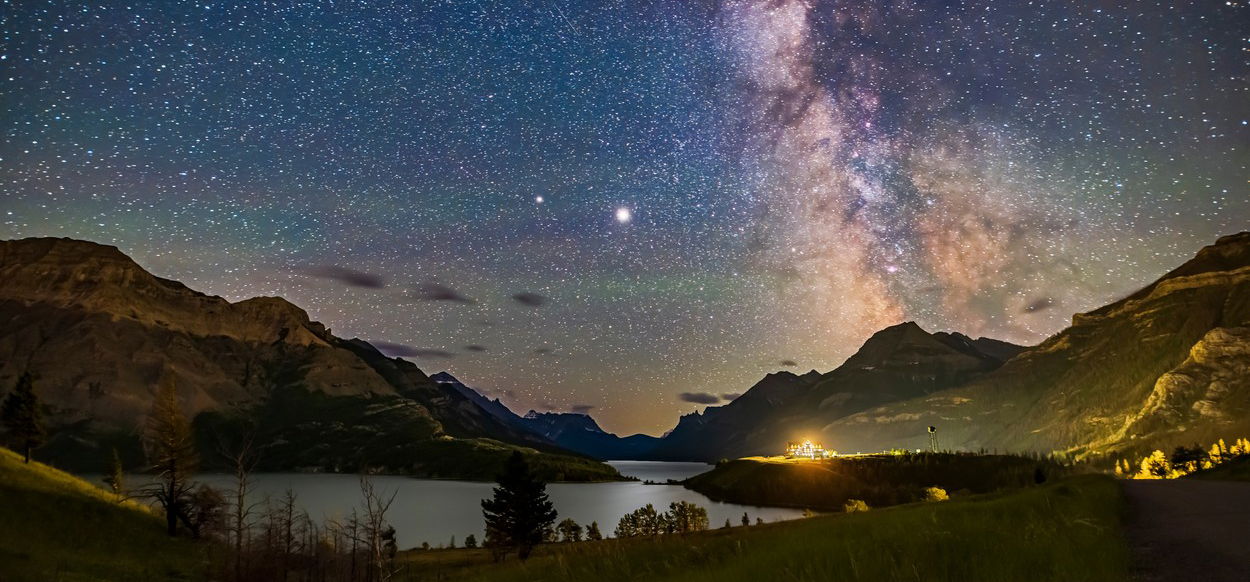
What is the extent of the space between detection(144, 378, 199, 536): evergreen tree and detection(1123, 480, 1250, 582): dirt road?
83.9m

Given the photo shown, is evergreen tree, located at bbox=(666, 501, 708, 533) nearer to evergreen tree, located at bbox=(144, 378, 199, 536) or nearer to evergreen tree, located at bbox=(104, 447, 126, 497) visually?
evergreen tree, located at bbox=(144, 378, 199, 536)

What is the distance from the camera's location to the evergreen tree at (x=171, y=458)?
69750mm

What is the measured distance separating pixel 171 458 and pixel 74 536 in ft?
66.6

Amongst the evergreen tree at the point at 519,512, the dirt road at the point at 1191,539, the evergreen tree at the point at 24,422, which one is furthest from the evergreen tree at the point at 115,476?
the dirt road at the point at 1191,539

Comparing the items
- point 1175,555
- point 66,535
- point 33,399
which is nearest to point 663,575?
point 1175,555

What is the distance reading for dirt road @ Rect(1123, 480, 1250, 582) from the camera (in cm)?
1001

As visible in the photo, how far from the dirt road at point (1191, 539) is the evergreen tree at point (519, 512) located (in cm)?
7666

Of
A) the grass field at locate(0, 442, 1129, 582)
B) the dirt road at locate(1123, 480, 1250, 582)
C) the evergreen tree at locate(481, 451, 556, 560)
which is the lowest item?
the evergreen tree at locate(481, 451, 556, 560)

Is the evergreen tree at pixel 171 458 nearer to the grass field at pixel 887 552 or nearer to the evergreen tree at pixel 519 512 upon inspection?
the evergreen tree at pixel 519 512

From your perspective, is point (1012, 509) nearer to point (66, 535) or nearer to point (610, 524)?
point (66, 535)

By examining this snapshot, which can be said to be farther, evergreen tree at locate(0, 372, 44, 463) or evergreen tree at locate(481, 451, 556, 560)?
evergreen tree at locate(481, 451, 556, 560)

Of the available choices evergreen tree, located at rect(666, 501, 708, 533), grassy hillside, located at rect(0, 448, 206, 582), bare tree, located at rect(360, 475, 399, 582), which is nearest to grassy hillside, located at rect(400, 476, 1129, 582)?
A: bare tree, located at rect(360, 475, 399, 582)

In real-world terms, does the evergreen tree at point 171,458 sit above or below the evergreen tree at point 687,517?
above

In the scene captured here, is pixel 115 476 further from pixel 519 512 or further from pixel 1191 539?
pixel 1191 539
